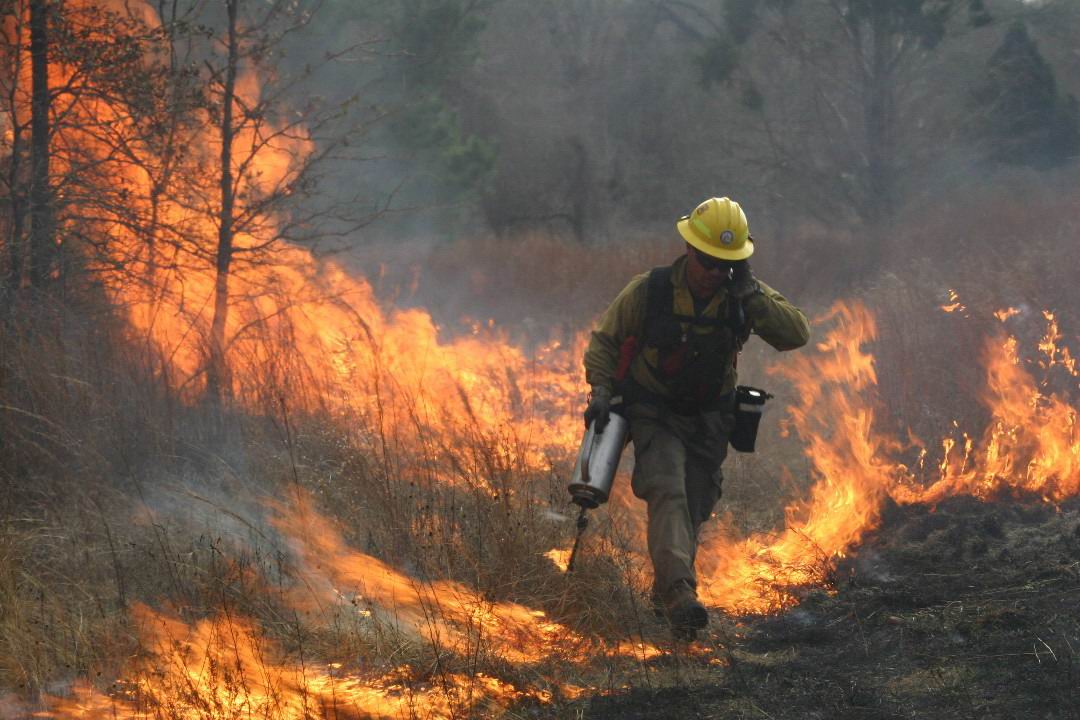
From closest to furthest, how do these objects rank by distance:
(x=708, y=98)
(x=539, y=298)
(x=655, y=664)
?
(x=655, y=664) < (x=539, y=298) < (x=708, y=98)

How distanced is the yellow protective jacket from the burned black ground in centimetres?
124

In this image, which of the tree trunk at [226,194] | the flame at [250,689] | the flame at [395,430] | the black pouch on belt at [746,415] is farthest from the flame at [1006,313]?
the flame at [250,689]

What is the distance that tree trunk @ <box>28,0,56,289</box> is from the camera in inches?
318

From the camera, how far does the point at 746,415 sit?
575 centimetres

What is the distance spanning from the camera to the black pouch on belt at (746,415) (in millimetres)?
5742

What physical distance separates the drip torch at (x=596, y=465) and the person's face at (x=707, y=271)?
72 cm

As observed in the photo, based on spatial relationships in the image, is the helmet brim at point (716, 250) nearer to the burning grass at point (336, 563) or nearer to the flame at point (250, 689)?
the burning grass at point (336, 563)

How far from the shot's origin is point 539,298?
20.2 meters

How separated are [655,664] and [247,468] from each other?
11.3 feet

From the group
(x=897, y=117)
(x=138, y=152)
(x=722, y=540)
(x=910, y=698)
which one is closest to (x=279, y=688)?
(x=910, y=698)

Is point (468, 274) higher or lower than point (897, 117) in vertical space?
lower

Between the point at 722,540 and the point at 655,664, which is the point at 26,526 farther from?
the point at 722,540

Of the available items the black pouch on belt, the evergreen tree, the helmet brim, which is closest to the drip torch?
the black pouch on belt

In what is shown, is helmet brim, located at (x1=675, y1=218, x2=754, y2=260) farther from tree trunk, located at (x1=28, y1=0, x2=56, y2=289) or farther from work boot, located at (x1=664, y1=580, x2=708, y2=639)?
tree trunk, located at (x1=28, y1=0, x2=56, y2=289)
